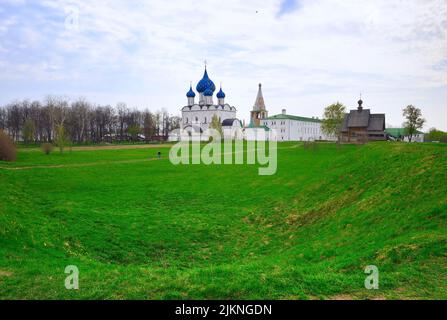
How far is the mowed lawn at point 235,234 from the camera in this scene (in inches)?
277

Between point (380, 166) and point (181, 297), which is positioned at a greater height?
point (380, 166)

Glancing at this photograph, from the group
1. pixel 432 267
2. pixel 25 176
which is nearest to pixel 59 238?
pixel 432 267

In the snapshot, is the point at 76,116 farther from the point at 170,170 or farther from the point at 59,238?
the point at 59,238

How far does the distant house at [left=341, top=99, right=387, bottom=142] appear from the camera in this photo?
182 ft

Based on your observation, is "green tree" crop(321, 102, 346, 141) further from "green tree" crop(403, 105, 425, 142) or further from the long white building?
the long white building

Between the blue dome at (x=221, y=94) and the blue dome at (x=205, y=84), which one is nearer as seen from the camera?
the blue dome at (x=205, y=84)

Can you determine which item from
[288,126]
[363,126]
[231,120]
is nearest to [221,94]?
[231,120]

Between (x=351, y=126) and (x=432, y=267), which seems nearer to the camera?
(x=432, y=267)

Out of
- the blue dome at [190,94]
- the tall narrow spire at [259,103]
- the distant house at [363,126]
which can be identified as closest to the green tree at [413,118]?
the distant house at [363,126]

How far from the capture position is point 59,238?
12.3m

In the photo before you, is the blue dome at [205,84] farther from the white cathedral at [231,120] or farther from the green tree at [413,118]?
the green tree at [413,118]

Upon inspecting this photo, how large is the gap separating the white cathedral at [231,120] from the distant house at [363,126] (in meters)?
50.4
